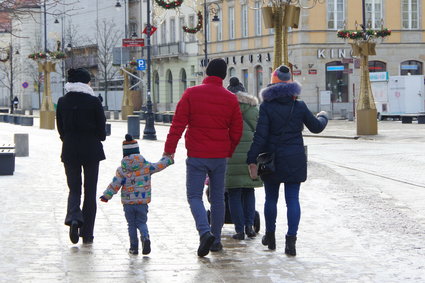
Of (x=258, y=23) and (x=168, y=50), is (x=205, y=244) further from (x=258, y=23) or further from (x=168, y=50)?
(x=168, y=50)

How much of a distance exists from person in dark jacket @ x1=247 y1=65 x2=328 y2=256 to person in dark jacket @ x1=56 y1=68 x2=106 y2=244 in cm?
164

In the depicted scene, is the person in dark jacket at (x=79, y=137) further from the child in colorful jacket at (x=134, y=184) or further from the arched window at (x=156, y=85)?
the arched window at (x=156, y=85)

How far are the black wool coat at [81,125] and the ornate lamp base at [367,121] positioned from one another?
84.8 feet

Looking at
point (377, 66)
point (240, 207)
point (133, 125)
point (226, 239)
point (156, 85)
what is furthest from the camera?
point (156, 85)

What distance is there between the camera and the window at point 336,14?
59.2 meters

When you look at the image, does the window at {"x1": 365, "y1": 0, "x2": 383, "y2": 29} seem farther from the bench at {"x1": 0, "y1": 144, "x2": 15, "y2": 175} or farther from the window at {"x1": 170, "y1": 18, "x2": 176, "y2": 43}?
the bench at {"x1": 0, "y1": 144, "x2": 15, "y2": 175}

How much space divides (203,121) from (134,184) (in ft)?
2.79

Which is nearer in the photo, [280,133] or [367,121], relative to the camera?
[280,133]

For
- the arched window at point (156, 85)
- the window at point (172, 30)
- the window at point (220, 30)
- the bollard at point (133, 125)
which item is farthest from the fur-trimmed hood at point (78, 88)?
the arched window at point (156, 85)

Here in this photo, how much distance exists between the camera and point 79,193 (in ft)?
34.8

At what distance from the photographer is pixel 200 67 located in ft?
234

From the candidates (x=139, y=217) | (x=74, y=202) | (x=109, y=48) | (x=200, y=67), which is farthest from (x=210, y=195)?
(x=109, y=48)

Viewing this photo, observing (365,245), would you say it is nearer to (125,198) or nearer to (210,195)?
(210,195)

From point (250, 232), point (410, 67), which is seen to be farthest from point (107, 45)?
point (250, 232)
